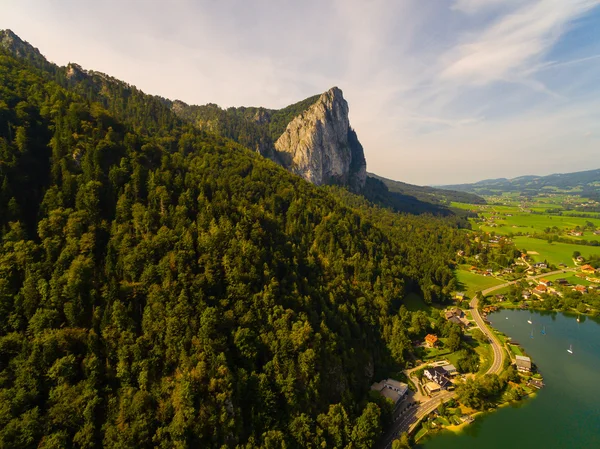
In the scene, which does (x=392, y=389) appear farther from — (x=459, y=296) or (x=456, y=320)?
(x=459, y=296)

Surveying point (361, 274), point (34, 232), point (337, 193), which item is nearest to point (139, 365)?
point (34, 232)

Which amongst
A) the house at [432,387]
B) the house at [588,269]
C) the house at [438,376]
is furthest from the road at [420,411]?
the house at [588,269]

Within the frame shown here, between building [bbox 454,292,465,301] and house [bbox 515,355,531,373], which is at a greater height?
building [bbox 454,292,465,301]

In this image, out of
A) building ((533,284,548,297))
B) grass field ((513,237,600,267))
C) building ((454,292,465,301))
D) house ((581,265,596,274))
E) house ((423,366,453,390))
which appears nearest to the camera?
house ((423,366,453,390))

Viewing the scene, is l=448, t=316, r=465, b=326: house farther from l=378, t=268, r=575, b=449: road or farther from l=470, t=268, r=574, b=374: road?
l=378, t=268, r=575, b=449: road

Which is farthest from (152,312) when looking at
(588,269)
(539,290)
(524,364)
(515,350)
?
(588,269)

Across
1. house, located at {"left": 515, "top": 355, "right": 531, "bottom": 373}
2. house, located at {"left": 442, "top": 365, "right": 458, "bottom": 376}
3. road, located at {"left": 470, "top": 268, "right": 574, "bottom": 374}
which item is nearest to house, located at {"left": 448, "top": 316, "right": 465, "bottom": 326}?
road, located at {"left": 470, "top": 268, "right": 574, "bottom": 374}

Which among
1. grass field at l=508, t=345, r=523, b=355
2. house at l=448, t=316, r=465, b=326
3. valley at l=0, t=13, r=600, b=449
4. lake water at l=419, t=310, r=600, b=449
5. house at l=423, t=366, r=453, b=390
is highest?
valley at l=0, t=13, r=600, b=449
